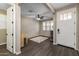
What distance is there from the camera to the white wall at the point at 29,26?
24.5 ft

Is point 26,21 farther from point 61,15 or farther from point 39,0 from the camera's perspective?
point 39,0

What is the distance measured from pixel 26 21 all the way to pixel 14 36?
483 centimetres

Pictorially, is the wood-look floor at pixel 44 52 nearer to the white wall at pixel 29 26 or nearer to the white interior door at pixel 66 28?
the white interior door at pixel 66 28

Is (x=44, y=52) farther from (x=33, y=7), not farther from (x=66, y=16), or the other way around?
(x=33, y=7)

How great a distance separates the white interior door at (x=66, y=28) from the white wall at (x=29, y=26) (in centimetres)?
391

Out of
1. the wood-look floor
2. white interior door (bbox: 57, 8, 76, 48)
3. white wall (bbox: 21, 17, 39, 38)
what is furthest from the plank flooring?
white wall (bbox: 21, 17, 39, 38)

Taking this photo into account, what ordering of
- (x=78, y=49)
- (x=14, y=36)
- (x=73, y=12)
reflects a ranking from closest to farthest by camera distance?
(x=14, y=36) → (x=78, y=49) → (x=73, y=12)

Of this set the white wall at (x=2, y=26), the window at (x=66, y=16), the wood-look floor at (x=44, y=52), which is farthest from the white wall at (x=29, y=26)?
the window at (x=66, y=16)

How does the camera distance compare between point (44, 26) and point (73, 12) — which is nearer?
point (73, 12)

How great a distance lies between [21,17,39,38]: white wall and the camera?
294 inches

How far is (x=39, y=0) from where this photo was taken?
110 inches

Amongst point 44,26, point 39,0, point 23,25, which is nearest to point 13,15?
point 39,0

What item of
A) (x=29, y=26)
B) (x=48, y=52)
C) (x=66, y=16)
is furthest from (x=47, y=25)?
(x=48, y=52)

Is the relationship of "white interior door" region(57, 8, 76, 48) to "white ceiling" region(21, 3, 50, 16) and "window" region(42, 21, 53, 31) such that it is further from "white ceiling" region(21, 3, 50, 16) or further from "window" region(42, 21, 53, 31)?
"window" region(42, 21, 53, 31)
